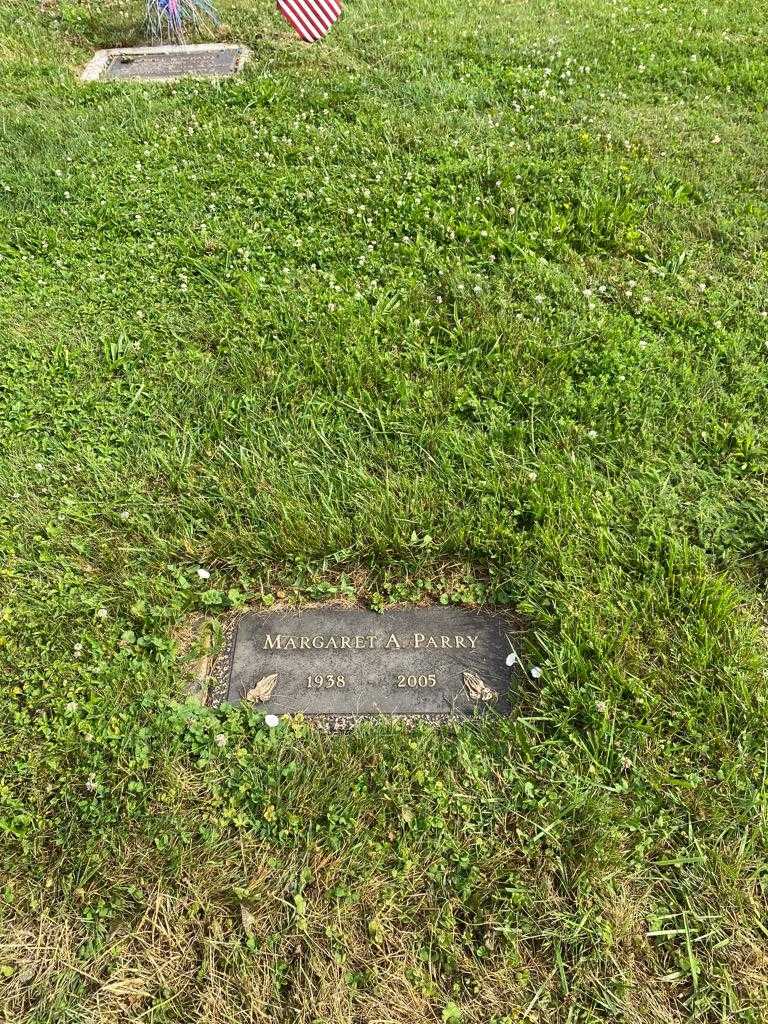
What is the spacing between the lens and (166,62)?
709cm

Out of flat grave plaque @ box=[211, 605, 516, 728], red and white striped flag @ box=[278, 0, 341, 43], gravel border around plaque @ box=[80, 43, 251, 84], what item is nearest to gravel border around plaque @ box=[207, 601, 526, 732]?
flat grave plaque @ box=[211, 605, 516, 728]

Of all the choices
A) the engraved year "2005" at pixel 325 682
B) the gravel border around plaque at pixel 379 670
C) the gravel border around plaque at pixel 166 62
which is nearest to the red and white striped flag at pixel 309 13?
the gravel border around plaque at pixel 166 62

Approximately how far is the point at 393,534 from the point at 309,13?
4.40 m

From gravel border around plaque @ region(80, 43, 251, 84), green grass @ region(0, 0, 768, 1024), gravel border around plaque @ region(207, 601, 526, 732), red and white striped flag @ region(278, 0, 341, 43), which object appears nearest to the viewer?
green grass @ region(0, 0, 768, 1024)

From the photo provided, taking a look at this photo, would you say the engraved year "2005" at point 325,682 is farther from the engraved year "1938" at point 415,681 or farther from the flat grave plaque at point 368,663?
the engraved year "1938" at point 415,681

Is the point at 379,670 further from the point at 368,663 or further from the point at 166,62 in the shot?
the point at 166,62

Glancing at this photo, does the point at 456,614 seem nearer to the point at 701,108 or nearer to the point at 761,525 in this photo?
the point at 761,525

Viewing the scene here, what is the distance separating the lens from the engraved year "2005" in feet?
9.18

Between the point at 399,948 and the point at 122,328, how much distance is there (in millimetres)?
3514

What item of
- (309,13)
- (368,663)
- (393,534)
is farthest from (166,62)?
(368,663)

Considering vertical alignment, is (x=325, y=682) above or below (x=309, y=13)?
below

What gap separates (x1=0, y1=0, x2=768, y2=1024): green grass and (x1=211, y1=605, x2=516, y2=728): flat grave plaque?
10 centimetres

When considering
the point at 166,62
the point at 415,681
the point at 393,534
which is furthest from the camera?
the point at 166,62

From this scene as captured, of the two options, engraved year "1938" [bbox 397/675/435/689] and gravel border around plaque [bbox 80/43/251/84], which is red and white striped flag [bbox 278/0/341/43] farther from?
engraved year "1938" [bbox 397/675/435/689]
